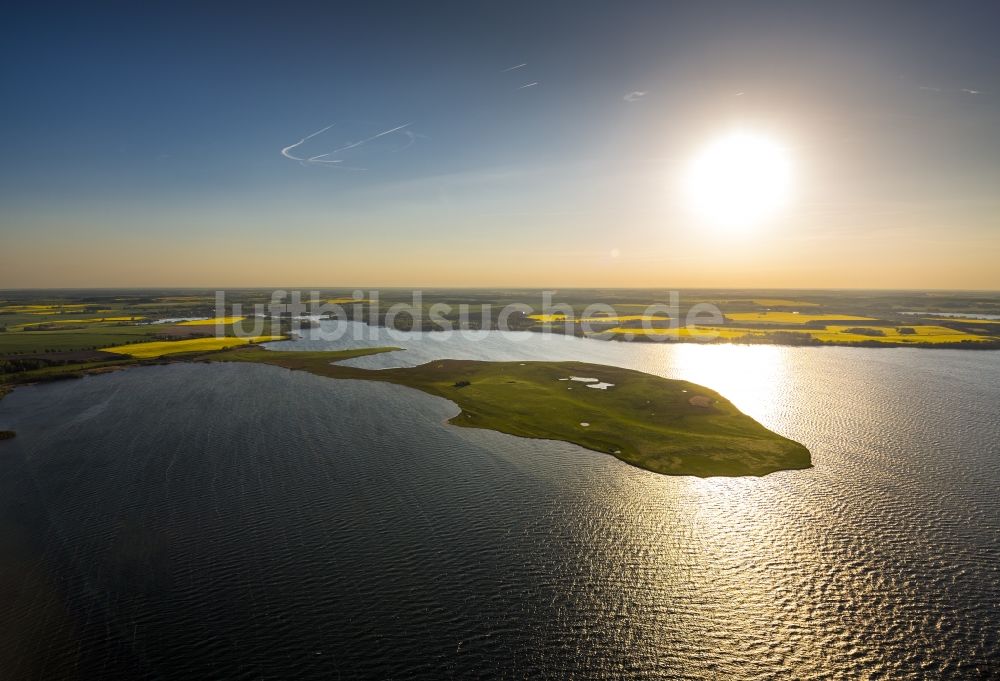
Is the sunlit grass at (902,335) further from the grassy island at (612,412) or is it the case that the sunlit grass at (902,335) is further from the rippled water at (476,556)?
the grassy island at (612,412)

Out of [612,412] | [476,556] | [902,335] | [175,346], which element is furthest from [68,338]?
[902,335]

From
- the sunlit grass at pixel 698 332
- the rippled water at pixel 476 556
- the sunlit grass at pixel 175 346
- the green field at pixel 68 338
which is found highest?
the sunlit grass at pixel 698 332

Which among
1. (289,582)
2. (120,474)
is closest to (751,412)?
(289,582)

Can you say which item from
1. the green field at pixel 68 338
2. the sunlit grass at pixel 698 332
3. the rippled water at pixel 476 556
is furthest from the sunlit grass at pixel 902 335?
the green field at pixel 68 338

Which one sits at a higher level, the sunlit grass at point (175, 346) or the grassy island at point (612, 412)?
the sunlit grass at point (175, 346)

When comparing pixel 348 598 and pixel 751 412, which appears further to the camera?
pixel 751 412

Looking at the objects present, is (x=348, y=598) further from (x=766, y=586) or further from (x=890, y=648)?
(x=890, y=648)

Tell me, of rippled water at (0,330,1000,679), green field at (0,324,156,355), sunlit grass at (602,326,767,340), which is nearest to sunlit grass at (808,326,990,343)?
sunlit grass at (602,326,767,340)

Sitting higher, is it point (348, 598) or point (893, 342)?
point (893, 342)
